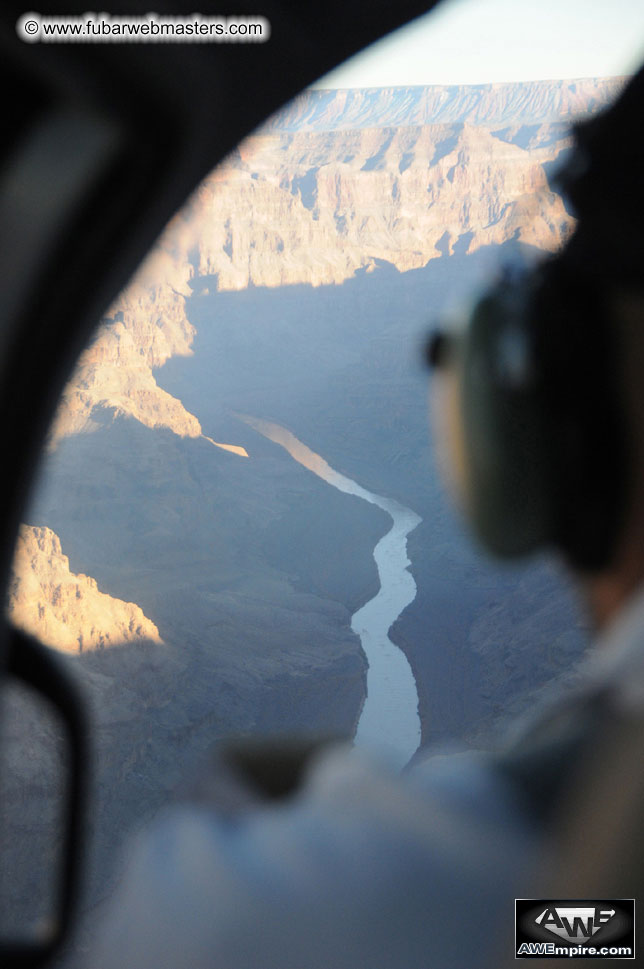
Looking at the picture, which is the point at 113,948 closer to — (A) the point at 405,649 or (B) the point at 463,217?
(A) the point at 405,649

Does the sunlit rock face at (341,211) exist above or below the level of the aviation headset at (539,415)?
above

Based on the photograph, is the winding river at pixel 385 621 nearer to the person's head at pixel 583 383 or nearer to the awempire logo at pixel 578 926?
the person's head at pixel 583 383

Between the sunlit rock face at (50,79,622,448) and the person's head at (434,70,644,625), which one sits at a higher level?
the sunlit rock face at (50,79,622,448)

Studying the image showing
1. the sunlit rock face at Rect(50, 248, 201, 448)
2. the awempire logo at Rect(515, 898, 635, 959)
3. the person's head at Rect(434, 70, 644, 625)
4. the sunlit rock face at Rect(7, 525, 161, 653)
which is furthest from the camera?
the sunlit rock face at Rect(50, 248, 201, 448)

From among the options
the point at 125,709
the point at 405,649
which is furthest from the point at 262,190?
the point at 125,709

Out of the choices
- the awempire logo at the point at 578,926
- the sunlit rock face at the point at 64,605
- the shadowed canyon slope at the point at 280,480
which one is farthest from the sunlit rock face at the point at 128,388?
the awempire logo at the point at 578,926

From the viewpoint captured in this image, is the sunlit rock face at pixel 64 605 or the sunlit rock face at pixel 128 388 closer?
the sunlit rock face at pixel 64 605

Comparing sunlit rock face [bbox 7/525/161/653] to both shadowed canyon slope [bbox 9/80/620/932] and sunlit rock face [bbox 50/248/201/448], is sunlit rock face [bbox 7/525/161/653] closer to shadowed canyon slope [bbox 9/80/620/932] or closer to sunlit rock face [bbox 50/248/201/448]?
shadowed canyon slope [bbox 9/80/620/932]

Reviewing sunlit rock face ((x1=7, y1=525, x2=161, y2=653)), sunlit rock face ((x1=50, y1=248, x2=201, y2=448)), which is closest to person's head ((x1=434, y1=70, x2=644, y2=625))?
sunlit rock face ((x1=7, y1=525, x2=161, y2=653))

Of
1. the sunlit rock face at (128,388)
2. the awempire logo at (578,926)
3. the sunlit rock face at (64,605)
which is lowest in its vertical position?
the awempire logo at (578,926)
